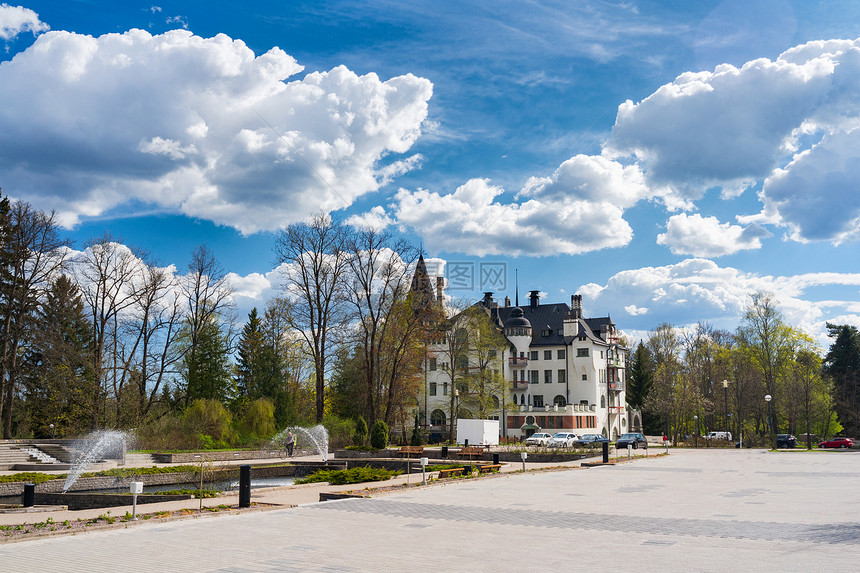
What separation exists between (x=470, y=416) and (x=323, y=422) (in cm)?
2105

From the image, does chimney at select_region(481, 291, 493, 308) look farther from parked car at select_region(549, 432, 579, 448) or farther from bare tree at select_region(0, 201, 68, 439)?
bare tree at select_region(0, 201, 68, 439)

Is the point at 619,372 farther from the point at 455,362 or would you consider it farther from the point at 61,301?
the point at 61,301

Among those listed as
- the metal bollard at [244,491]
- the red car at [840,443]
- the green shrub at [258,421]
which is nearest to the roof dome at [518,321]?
the red car at [840,443]

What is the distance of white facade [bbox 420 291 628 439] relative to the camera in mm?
77125

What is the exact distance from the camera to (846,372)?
2872 inches

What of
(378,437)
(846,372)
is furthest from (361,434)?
(846,372)

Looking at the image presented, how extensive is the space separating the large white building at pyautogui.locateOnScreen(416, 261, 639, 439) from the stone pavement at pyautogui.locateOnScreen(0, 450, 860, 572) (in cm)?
5575

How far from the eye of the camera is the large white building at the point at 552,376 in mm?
77000

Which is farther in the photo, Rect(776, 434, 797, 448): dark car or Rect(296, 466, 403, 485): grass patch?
Rect(776, 434, 797, 448): dark car

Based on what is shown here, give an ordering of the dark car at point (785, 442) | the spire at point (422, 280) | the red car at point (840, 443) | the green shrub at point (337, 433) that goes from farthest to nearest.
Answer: the spire at point (422, 280), the dark car at point (785, 442), the red car at point (840, 443), the green shrub at point (337, 433)

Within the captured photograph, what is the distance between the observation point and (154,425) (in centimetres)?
4609

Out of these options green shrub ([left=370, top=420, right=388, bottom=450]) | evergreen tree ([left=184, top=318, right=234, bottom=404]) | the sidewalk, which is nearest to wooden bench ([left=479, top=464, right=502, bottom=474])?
the sidewalk

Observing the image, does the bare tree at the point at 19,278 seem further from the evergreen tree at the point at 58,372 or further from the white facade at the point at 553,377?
the white facade at the point at 553,377

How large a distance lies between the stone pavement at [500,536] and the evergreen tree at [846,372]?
193ft
